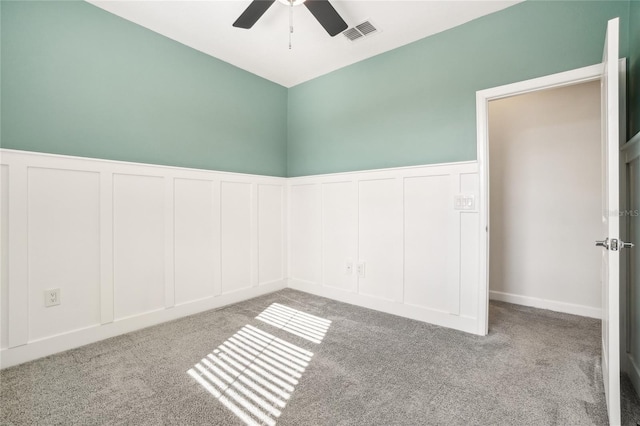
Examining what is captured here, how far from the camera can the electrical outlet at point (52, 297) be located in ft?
6.95

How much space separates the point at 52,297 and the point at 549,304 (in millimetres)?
4442

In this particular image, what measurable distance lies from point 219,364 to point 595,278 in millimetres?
3509

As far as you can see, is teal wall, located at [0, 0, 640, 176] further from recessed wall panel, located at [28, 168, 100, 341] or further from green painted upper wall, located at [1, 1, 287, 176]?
recessed wall panel, located at [28, 168, 100, 341]

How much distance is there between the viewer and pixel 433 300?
2.73 meters

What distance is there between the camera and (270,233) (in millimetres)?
3709

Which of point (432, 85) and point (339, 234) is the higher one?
point (432, 85)

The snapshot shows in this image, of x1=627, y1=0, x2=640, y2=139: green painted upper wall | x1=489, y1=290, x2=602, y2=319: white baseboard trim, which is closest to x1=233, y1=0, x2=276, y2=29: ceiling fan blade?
x1=627, y1=0, x2=640, y2=139: green painted upper wall

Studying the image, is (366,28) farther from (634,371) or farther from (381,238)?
(634,371)

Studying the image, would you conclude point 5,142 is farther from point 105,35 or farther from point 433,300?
point 433,300

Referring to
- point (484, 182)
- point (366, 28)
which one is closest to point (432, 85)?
point (366, 28)

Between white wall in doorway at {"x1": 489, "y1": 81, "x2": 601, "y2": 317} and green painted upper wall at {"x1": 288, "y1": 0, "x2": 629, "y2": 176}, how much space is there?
110 cm

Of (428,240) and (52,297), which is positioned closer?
(52,297)

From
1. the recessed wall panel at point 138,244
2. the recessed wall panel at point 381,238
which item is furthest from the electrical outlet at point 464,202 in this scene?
the recessed wall panel at point 138,244

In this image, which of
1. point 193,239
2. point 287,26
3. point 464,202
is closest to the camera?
point 464,202
